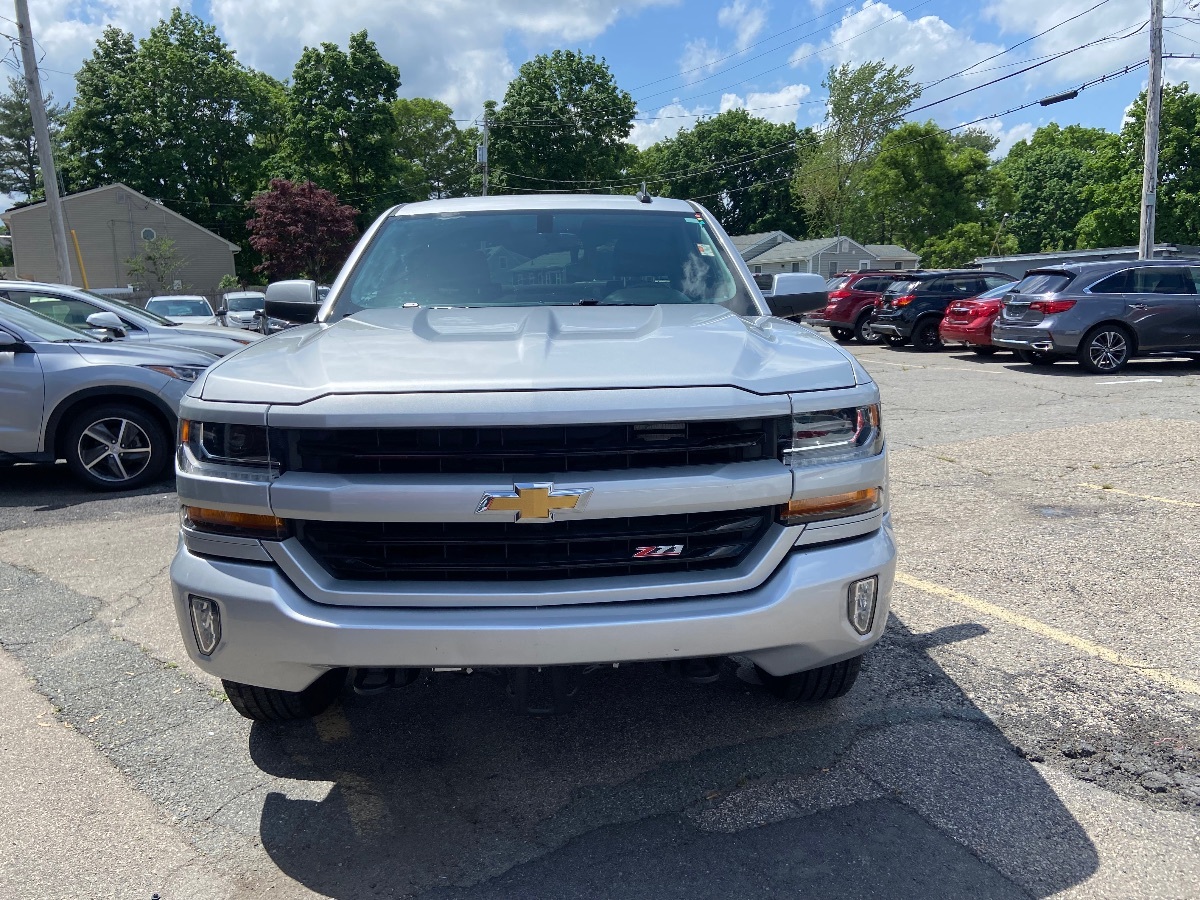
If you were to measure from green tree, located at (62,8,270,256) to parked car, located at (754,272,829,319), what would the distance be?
56.0m

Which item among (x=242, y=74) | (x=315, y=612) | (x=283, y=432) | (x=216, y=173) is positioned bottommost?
(x=315, y=612)

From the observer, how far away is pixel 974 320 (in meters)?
16.7

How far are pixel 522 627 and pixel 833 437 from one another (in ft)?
3.25

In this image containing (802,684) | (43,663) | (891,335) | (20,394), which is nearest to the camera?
(802,684)

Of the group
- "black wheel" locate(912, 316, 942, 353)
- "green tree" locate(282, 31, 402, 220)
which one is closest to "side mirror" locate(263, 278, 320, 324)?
"black wheel" locate(912, 316, 942, 353)

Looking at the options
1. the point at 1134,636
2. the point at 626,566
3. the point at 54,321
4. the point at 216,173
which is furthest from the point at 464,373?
the point at 216,173

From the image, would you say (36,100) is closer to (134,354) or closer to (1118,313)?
(134,354)

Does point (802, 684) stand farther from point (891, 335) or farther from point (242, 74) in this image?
point (242, 74)

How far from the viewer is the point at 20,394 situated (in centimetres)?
692

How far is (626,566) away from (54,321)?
271 inches

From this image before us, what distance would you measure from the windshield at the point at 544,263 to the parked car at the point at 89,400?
388 centimetres

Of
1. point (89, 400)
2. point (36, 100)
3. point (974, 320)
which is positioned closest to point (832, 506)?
point (89, 400)

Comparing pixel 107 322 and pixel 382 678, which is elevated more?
pixel 107 322

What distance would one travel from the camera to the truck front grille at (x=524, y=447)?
2.35 metres
